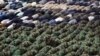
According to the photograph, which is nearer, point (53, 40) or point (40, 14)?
point (53, 40)

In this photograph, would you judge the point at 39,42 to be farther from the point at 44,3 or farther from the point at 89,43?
the point at 44,3

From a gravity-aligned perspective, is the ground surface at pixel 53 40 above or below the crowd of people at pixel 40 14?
above

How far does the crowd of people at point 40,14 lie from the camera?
165 inches

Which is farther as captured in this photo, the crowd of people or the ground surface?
the crowd of people

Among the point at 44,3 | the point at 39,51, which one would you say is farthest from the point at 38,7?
the point at 39,51

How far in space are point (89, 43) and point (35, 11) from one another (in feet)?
4.74

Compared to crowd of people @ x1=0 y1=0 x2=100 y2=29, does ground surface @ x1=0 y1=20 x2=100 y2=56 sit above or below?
above

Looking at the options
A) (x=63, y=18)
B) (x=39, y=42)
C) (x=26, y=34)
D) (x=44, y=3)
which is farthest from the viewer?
(x=44, y=3)

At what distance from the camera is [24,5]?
501cm

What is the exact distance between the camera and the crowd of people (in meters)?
4.20

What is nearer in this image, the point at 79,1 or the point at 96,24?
the point at 96,24

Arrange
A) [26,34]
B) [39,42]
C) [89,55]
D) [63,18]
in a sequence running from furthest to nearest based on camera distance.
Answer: [63,18] → [26,34] → [39,42] → [89,55]

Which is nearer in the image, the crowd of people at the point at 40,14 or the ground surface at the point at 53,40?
the ground surface at the point at 53,40

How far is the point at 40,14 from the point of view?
14.8 ft
